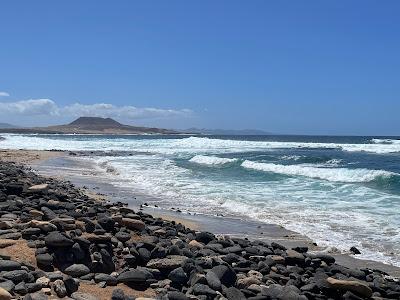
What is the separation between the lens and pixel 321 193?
16438 mm

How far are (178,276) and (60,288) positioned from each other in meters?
1.41

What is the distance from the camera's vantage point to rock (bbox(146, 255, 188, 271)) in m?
6.12

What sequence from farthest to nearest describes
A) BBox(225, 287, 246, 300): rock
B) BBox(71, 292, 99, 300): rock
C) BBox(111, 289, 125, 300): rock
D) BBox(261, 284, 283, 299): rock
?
BBox(261, 284, 283, 299): rock → BBox(225, 287, 246, 300): rock → BBox(111, 289, 125, 300): rock → BBox(71, 292, 99, 300): rock

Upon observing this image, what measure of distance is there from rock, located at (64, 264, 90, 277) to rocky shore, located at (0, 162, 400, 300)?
Result: 1 cm

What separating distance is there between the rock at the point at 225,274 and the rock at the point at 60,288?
72.6 inches

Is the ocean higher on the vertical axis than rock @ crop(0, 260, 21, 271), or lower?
lower

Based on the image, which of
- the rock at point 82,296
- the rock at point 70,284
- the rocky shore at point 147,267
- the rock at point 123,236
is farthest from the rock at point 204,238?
the rock at point 82,296

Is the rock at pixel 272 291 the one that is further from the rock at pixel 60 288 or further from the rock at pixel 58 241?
the rock at pixel 58 241

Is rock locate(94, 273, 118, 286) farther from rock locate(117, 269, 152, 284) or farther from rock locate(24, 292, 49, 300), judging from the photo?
rock locate(24, 292, 49, 300)

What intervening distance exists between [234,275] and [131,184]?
12.9m

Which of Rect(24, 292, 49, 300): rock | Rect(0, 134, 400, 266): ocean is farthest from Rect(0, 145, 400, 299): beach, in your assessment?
Rect(0, 134, 400, 266): ocean

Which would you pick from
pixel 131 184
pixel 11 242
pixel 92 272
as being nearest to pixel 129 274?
pixel 92 272

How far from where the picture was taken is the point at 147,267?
244 inches

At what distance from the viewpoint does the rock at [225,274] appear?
234 inches
